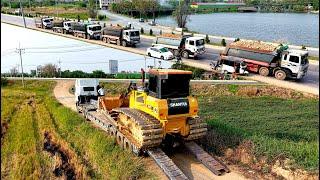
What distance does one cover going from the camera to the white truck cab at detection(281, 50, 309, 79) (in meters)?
28.3

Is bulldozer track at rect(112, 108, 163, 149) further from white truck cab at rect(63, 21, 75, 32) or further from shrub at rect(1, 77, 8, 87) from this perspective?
white truck cab at rect(63, 21, 75, 32)

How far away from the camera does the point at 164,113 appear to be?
1422cm

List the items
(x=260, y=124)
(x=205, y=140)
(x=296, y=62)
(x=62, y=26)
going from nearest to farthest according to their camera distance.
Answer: (x=205, y=140), (x=260, y=124), (x=296, y=62), (x=62, y=26)

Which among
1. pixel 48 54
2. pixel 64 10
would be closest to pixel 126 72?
pixel 48 54

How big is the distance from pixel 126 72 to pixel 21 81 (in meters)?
8.16

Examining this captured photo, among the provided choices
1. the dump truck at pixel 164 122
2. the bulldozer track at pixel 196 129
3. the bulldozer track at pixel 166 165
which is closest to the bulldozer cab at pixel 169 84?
the dump truck at pixel 164 122

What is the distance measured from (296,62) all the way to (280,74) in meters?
1.59

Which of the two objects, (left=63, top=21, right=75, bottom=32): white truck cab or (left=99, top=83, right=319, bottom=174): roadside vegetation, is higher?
(left=63, top=21, right=75, bottom=32): white truck cab

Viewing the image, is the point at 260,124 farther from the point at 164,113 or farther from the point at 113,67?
the point at 113,67

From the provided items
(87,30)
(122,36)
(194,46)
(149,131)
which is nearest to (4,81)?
(194,46)

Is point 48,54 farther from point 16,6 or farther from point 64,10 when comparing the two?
point 16,6

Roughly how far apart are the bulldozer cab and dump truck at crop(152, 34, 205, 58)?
22.3 meters

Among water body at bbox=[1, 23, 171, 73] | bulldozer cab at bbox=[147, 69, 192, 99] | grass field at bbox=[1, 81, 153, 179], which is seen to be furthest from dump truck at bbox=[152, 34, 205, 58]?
bulldozer cab at bbox=[147, 69, 192, 99]

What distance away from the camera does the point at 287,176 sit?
1363cm
